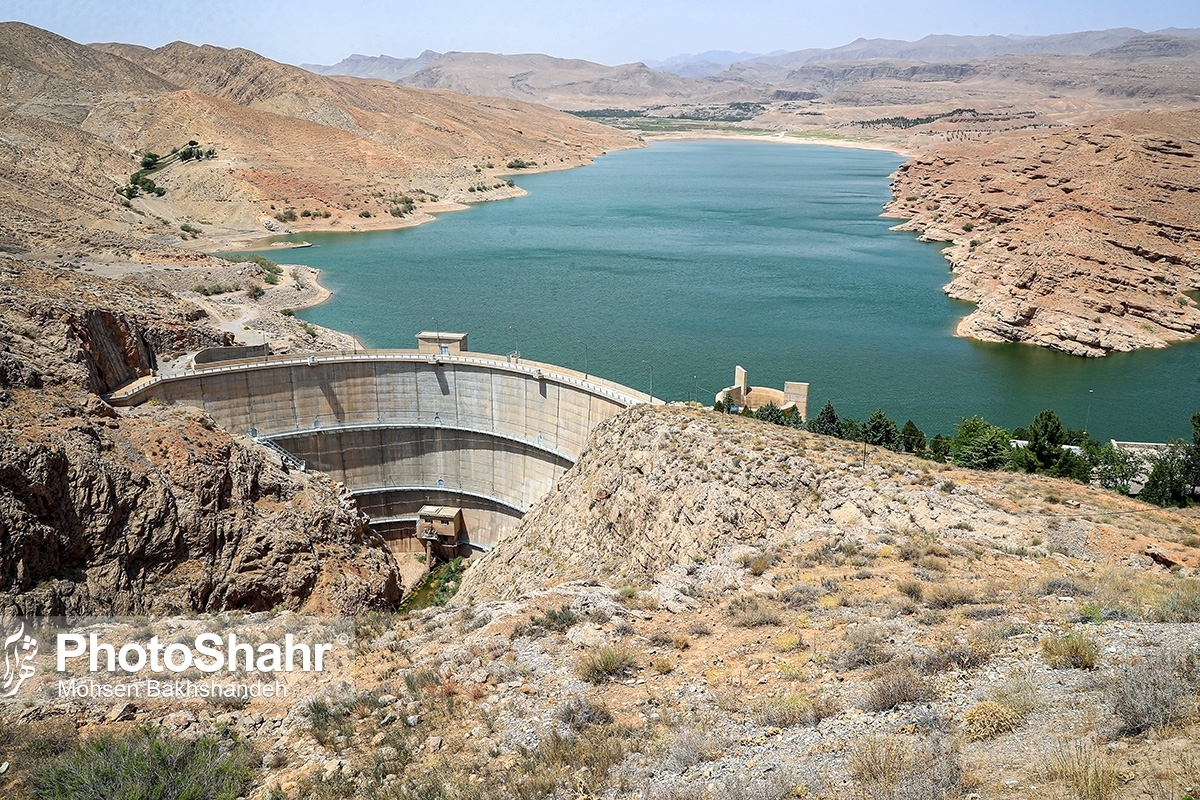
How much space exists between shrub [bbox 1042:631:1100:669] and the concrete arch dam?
2018 cm

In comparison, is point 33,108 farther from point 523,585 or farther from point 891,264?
point 523,585

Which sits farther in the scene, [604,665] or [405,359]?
[405,359]

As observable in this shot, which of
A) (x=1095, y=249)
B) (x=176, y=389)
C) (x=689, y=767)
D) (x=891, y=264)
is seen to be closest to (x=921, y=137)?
(x=891, y=264)

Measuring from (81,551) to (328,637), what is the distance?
408 inches

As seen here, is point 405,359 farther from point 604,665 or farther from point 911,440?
point 604,665

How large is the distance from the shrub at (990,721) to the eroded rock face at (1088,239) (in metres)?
50.6

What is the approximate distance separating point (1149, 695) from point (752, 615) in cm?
557

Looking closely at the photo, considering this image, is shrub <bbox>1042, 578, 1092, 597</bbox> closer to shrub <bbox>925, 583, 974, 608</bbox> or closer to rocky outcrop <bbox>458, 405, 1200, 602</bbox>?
shrub <bbox>925, 583, 974, 608</bbox>

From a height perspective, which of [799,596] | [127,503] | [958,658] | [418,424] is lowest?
[418,424]

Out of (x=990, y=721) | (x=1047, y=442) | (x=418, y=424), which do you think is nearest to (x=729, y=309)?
(x=1047, y=442)

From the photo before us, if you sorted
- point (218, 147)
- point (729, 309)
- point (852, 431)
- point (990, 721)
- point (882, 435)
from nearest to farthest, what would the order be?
point (990, 721) → point (882, 435) → point (852, 431) → point (729, 309) → point (218, 147)

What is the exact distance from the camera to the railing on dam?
88.7 feet

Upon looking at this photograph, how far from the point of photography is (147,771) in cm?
955

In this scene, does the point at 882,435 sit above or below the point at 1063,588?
below
